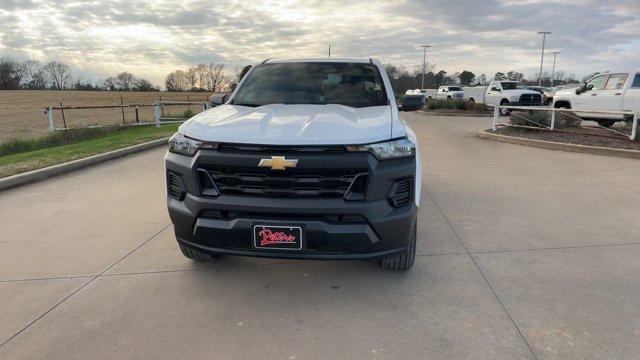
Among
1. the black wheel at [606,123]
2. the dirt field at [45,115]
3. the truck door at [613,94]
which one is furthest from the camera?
the dirt field at [45,115]

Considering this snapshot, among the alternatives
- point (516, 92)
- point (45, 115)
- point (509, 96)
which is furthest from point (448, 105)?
point (45, 115)

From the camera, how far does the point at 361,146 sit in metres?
2.98

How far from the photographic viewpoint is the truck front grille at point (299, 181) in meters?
2.97

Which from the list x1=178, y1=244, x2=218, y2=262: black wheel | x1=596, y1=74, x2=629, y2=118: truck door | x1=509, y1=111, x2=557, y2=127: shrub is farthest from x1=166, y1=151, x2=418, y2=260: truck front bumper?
x1=596, y1=74, x2=629, y2=118: truck door

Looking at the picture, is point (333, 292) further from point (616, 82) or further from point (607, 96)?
point (616, 82)

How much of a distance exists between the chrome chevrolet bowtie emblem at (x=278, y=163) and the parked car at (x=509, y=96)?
23.7 metres

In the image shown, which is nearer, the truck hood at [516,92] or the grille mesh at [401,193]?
the grille mesh at [401,193]

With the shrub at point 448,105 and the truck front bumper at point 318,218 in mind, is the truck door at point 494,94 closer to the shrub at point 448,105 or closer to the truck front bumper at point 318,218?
the shrub at point 448,105

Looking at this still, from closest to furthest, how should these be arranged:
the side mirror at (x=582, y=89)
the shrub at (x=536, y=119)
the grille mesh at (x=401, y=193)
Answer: the grille mesh at (x=401, y=193), the shrub at (x=536, y=119), the side mirror at (x=582, y=89)

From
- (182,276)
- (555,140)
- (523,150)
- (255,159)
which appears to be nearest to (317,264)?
(182,276)

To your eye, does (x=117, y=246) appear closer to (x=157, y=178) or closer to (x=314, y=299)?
(x=314, y=299)

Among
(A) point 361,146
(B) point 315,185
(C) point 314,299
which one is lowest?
(C) point 314,299

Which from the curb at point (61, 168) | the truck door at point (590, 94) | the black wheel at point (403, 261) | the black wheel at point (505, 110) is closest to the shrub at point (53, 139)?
the curb at point (61, 168)

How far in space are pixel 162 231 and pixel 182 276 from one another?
123cm
